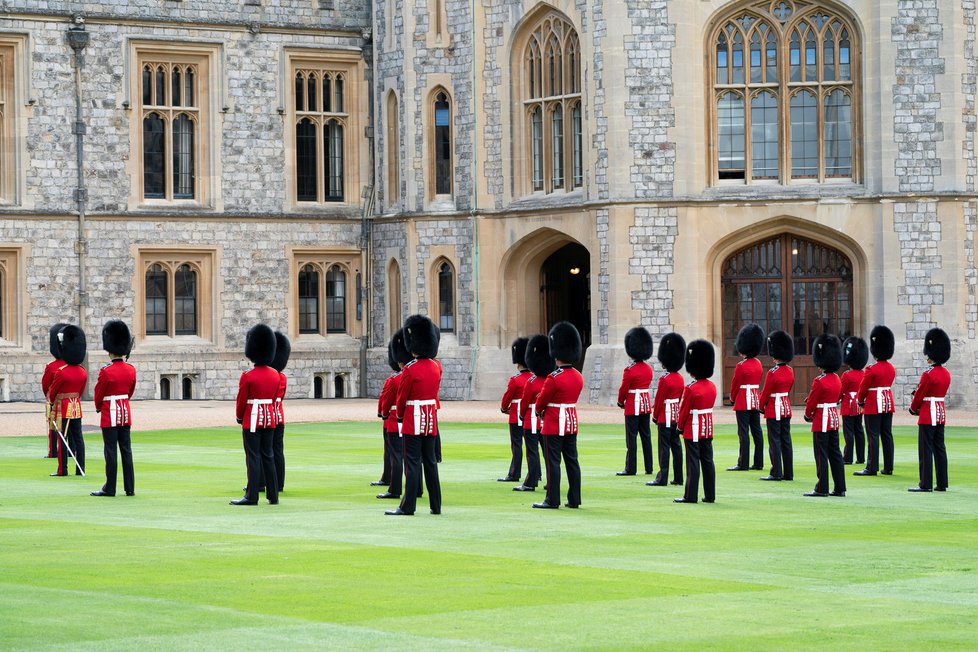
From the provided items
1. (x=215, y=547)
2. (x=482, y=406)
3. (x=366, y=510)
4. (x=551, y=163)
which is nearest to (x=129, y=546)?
(x=215, y=547)

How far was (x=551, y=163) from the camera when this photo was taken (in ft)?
103

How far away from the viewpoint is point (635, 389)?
59.4 ft

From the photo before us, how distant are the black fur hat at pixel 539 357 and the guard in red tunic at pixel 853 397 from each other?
331cm

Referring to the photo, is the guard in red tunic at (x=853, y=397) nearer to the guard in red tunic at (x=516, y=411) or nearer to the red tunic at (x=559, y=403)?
the guard in red tunic at (x=516, y=411)

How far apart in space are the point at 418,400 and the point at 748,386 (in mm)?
5632

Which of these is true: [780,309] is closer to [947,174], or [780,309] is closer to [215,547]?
[947,174]

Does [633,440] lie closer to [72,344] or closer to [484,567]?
[72,344]

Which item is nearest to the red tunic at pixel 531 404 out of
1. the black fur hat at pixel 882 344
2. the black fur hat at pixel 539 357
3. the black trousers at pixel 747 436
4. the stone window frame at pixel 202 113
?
the black fur hat at pixel 539 357

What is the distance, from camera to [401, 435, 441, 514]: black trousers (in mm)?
13656

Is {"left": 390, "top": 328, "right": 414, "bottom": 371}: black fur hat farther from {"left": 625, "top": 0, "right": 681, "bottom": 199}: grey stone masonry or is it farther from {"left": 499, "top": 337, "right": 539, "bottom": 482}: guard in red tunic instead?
{"left": 625, "top": 0, "right": 681, "bottom": 199}: grey stone masonry

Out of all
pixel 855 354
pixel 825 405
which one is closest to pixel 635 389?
pixel 855 354

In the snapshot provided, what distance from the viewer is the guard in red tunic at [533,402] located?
15.4 metres

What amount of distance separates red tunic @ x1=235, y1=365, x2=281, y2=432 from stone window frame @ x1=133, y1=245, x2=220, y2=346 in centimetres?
1778

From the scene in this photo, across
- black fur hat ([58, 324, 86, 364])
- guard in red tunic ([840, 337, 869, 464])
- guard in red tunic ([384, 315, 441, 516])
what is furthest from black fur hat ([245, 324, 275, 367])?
guard in red tunic ([840, 337, 869, 464])
